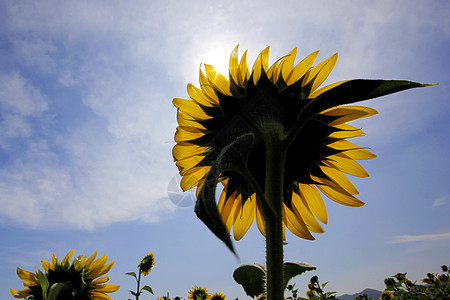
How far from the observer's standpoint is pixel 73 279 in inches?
110

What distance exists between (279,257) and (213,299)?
5.90 metres

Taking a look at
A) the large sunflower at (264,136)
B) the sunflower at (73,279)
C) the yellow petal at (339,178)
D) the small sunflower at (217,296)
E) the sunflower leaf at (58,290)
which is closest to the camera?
the large sunflower at (264,136)

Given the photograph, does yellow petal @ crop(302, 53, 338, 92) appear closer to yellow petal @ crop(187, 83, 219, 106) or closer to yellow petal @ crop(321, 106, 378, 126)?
yellow petal @ crop(321, 106, 378, 126)

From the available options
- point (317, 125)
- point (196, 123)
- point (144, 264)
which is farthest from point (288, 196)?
point (144, 264)

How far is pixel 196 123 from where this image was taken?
1.54 metres

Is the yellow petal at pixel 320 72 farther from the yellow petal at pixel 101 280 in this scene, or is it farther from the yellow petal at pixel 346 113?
the yellow petal at pixel 101 280

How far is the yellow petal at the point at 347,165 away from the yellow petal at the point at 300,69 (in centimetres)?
47

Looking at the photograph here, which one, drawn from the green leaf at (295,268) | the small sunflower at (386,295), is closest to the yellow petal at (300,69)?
the green leaf at (295,268)

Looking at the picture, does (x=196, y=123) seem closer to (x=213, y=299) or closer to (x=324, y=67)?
(x=324, y=67)

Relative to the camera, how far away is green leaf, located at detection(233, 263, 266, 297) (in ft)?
3.43

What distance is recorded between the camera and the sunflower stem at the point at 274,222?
31.4 inches

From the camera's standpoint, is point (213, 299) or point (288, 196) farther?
point (213, 299)

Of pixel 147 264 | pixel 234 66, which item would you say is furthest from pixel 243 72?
pixel 147 264

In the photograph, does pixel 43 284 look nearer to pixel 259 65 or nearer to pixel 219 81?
pixel 219 81
